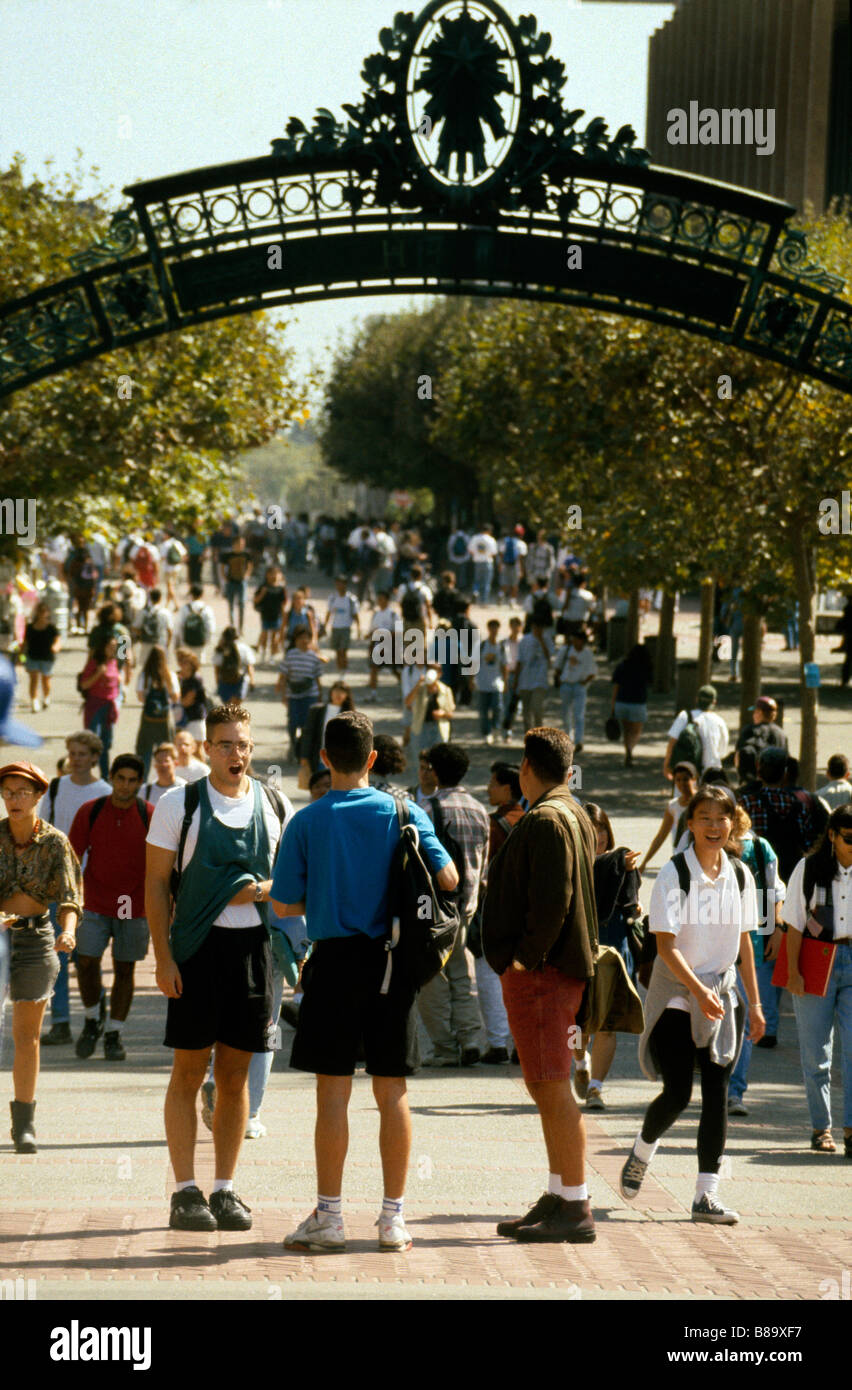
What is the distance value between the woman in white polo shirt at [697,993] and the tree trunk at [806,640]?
9902 mm

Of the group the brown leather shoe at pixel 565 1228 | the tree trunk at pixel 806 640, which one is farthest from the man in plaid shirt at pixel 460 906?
the tree trunk at pixel 806 640

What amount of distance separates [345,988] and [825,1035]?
2996 mm

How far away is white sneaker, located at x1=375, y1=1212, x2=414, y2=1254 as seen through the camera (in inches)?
232

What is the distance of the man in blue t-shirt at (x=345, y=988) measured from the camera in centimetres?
589

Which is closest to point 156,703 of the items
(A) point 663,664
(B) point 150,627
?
(B) point 150,627

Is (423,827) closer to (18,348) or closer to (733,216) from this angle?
(18,348)

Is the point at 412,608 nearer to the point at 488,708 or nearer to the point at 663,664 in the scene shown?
the point at 488,708

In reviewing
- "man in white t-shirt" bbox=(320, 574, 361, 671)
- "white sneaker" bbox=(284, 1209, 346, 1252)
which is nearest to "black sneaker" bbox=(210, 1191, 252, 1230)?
"white sneaker" bbox=(284, 1209, 346, 1252)

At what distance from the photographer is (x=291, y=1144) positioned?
766 centimetres

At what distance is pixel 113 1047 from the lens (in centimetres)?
946

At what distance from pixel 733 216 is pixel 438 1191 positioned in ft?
21.8

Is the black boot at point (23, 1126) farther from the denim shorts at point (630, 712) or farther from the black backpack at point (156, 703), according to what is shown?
the denim shorts at point (630, 712)

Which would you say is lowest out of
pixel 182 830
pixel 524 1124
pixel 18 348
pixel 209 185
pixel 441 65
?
pixel 524 1124
